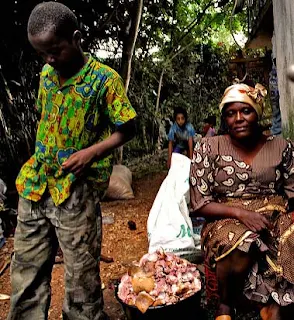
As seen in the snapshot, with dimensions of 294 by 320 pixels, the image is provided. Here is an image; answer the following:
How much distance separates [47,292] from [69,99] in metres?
1.07

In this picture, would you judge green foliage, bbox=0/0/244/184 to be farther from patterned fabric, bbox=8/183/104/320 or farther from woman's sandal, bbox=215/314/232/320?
woman's sandal, bbox=215/314/232/320

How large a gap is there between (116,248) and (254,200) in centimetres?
251

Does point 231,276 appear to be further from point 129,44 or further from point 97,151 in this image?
point 129,44

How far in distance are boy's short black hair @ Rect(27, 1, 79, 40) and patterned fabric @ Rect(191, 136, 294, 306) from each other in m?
1.11

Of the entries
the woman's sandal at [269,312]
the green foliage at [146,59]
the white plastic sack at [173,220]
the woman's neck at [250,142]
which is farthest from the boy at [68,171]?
the green foliage at [146,59]

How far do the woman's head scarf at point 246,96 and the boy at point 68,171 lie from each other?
0.72m

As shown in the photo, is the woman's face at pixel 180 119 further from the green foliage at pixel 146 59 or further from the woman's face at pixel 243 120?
the woman's face at pixel 243 120

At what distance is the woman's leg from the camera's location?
238cm

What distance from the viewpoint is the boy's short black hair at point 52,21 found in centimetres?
207

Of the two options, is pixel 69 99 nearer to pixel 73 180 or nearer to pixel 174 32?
pixel 73 180

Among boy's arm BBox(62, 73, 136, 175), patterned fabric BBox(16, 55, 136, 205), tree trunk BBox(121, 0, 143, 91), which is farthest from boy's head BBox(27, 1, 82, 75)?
tree trunk BBox(121, 0, 143, 91)

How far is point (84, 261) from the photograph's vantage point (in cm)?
232

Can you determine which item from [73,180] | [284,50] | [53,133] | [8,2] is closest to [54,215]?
[73,180]

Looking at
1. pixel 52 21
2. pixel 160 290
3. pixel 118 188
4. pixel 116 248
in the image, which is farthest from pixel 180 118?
pixel 52 21
